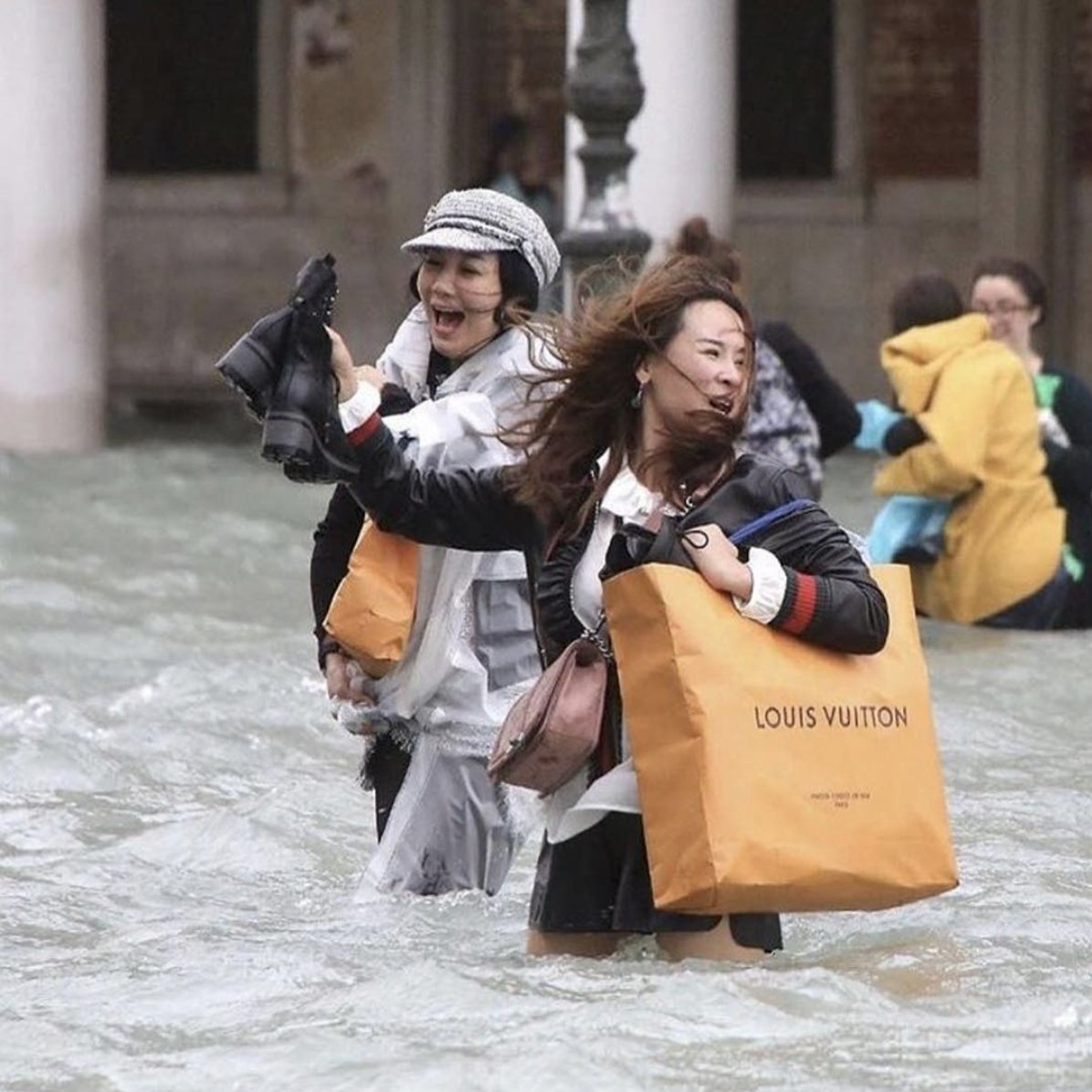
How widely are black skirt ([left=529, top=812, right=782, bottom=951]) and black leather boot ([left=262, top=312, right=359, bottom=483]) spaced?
0.76m

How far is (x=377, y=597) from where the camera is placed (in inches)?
269

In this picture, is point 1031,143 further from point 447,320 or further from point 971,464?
point 447,320

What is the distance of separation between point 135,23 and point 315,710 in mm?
11534

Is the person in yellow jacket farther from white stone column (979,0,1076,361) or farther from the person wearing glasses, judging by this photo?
white stone column (979,0,1076,361)

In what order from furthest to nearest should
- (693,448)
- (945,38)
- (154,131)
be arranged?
(154,131)
(945,38)
(693,448)

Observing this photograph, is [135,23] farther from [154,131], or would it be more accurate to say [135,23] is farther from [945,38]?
[945,38]

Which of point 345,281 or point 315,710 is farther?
point 345,281

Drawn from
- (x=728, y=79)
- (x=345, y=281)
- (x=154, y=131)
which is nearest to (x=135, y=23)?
(x=154, y=131)

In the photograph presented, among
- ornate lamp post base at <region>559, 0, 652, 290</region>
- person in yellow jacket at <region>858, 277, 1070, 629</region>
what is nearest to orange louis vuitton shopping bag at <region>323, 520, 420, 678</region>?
person in yellow jacket at <region>858, 277, 1070, 629</region>

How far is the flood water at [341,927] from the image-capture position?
5984 millimetres

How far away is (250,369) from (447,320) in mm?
836

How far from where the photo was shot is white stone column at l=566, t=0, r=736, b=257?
678 inches

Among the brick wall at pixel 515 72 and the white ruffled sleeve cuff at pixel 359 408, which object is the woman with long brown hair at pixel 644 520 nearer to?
the white ruffled sleeve cuff at pixel 359 408

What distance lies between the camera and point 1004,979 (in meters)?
6.70
